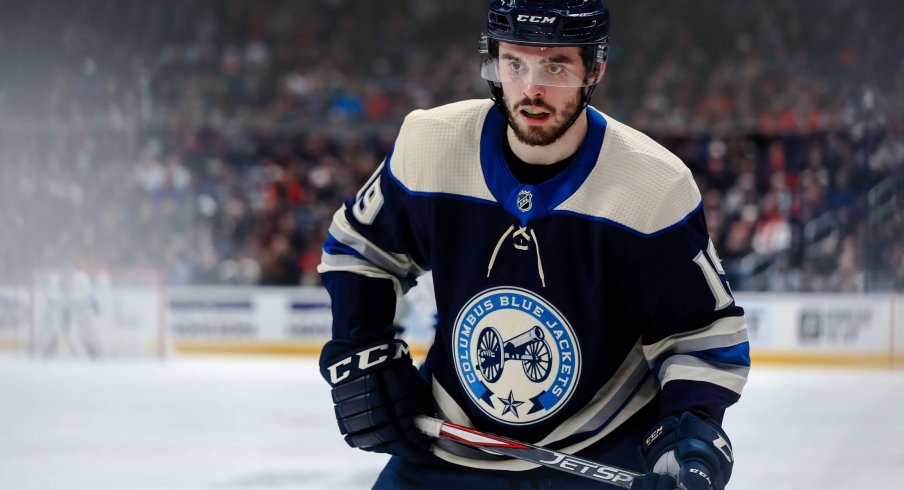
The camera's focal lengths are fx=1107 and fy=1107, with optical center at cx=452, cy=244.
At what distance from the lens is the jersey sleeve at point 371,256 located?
1.74 meters

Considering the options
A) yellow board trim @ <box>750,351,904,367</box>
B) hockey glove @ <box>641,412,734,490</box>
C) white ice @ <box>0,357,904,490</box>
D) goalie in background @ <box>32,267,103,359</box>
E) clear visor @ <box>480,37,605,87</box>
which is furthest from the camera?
goalie in background @ <box>32,267,103,359</box>

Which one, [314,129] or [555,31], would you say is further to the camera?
[314,129]

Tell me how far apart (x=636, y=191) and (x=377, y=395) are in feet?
1.67

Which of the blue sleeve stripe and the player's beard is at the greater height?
the player's beard

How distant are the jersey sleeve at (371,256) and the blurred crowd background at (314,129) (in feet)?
18.0

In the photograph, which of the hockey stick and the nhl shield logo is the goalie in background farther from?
the nhl shield logo

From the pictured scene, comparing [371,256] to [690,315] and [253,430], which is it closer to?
[690,315]

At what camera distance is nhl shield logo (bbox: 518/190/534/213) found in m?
1.60

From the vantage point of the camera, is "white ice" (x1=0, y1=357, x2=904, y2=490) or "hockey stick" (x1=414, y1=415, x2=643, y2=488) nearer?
"hockey stick" (x1=414, y1=415, x2=643, y2=488)

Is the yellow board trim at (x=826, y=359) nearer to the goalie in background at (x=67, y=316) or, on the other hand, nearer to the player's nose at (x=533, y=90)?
the goalie in background at (x=67, y=316)

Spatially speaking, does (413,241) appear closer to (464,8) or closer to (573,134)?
(573,134)

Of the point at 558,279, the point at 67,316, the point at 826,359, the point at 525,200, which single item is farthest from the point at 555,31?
the point at 67,316

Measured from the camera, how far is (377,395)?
172 cm

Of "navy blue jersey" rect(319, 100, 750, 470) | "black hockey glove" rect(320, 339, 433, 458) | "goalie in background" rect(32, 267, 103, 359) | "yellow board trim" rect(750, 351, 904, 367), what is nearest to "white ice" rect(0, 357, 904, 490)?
"yellow board trim" rect(750, 351, 904, 367)
